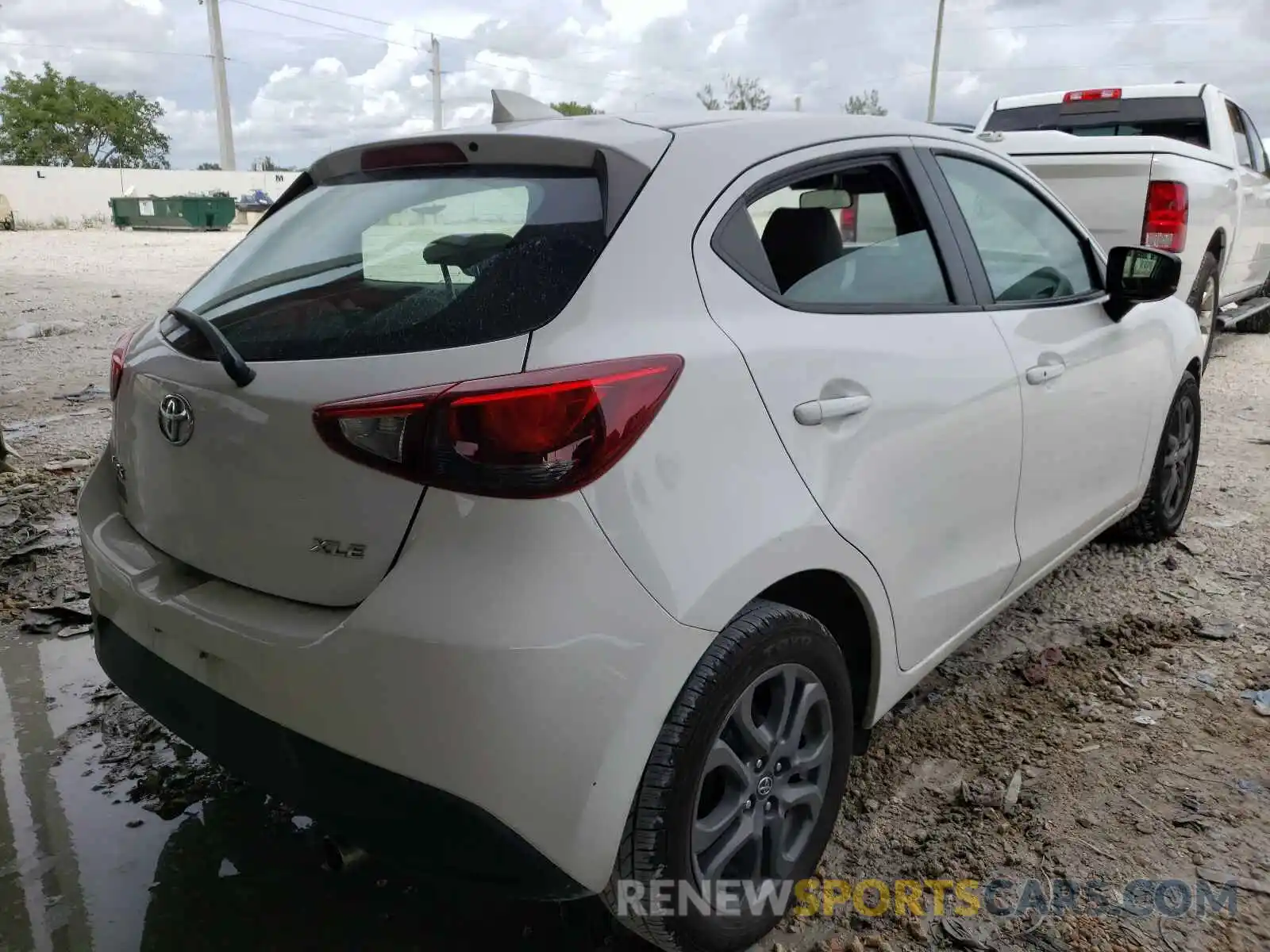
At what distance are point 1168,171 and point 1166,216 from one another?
0.25m

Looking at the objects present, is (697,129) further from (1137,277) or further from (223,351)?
(1137,277)

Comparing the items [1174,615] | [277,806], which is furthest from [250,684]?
[1174,615]

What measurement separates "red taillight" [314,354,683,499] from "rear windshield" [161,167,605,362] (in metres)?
0.12

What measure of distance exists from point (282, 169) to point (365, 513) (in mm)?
67335

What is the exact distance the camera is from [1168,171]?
5699mm

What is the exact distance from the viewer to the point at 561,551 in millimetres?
1537

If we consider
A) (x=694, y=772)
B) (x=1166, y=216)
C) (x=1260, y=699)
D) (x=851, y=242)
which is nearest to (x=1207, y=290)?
(x=1166, y=216)

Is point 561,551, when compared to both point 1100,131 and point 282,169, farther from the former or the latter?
point 282,169

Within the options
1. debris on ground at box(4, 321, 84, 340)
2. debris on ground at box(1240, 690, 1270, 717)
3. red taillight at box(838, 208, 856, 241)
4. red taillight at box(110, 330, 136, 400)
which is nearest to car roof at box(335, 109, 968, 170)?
red taillight at box(838, 208, 856, 241)

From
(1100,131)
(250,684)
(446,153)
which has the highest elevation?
(1100,131)

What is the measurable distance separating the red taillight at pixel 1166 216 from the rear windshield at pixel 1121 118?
177 cm

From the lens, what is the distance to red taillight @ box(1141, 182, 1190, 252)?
18.8ft

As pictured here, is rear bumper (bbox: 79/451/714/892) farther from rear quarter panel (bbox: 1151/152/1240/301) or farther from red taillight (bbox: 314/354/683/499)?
rear quarter panel (bbox: 1151/152/1240/301)

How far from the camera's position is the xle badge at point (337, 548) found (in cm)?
165
